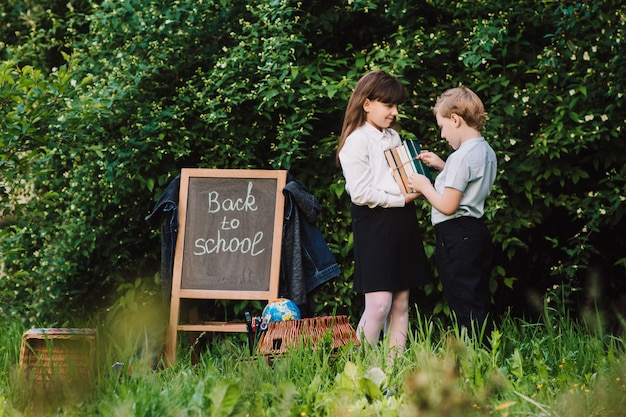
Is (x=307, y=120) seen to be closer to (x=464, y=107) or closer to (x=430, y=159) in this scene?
(x=430, y=159)

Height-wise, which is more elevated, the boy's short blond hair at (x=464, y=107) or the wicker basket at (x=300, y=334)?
the boy's short blond hair at (x=464, y=107)

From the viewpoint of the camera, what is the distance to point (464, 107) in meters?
3.75

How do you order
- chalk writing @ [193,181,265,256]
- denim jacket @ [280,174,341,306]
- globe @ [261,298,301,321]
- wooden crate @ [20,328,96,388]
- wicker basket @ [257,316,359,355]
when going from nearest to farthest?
wooden crate @ [20,328,96,388]
wicker basket @ [257,316,359,355]
globe @ [261,298,301,321]
denim jacket @ [280,174,341,306]
chalk writing @ [193,181,265,256]

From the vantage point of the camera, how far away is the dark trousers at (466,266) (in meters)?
Answer: 3.69

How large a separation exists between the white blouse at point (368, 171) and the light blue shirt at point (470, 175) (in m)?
0.25

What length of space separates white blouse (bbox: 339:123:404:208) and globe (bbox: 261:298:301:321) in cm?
65

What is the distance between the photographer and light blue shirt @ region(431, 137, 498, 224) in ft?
12.0

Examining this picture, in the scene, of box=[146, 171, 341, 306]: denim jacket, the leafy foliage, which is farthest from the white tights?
the leafy foliage

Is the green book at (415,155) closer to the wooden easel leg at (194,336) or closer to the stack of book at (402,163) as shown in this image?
the stack of book at (402,163)

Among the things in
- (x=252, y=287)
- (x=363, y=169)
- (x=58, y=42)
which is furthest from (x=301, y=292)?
(x=58, y=42)

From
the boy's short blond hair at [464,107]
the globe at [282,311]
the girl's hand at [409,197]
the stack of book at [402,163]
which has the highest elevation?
the boy's short blond hair at [464,107]

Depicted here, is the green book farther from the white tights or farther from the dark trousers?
the white tights

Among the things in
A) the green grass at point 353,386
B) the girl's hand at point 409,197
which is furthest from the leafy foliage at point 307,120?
the green grass at point 353,386

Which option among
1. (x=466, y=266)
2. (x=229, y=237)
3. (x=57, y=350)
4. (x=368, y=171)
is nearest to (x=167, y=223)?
(x=229, y=237)
